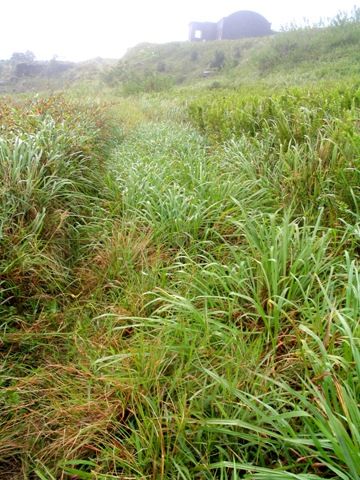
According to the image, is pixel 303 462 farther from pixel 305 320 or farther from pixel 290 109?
pixel 290 109

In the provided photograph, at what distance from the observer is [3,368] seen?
156 centimetres

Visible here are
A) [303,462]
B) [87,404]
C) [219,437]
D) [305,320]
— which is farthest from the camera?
[305,320]

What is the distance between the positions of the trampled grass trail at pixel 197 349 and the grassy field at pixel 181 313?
0.01 meters

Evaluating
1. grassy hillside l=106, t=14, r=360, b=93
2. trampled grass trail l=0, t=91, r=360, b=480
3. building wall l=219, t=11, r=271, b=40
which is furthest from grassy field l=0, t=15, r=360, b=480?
building wall l=219, t=11, r=271, b=40

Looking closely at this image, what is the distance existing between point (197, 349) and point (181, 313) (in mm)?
276

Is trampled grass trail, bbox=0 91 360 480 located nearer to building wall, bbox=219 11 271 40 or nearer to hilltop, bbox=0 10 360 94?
hilltop, bbox=0 10 360 94

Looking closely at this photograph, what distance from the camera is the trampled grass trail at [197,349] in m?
1.09

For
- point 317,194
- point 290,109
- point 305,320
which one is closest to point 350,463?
point 305,320

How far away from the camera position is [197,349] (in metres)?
1.40

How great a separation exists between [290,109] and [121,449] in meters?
3.88

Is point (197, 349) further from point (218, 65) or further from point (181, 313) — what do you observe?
point (218, 65)

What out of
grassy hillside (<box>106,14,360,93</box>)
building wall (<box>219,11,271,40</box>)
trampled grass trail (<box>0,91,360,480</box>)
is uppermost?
building wall (<box>219,11,271,40</box>)

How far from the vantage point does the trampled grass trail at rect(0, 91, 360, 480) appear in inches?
43.0

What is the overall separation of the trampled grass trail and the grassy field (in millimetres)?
10
